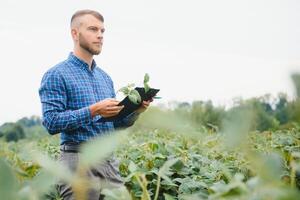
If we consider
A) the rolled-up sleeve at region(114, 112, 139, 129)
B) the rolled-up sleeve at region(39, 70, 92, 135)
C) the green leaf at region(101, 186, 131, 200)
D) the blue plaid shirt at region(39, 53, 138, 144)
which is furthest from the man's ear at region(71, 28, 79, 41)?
the green leaf at region(101, 186, 131, 200)

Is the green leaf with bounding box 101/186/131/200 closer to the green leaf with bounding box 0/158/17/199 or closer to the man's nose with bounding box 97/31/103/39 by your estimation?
the green leaf with bounding box 0/158/17/199

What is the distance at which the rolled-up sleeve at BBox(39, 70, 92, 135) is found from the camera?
2514mm

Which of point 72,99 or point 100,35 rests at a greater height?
point 100,35

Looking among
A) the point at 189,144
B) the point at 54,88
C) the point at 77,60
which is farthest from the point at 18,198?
the point at 189,144

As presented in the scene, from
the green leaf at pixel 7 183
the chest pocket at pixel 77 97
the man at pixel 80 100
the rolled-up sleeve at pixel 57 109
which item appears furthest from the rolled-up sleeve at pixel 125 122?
the green leaf at pixel 7 183

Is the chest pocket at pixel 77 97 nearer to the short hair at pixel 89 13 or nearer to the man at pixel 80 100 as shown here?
the man at pixel 80 100

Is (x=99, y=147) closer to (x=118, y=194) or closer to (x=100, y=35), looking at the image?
(x=118, y=194)

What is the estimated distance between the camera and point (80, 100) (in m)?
2.70

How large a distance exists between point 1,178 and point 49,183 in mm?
79

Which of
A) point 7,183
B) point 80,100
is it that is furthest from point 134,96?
point 7,183

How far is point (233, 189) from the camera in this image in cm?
67

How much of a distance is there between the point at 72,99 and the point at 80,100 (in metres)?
0.04

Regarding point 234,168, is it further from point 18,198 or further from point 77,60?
point 18,198

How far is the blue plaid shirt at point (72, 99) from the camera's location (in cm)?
254
